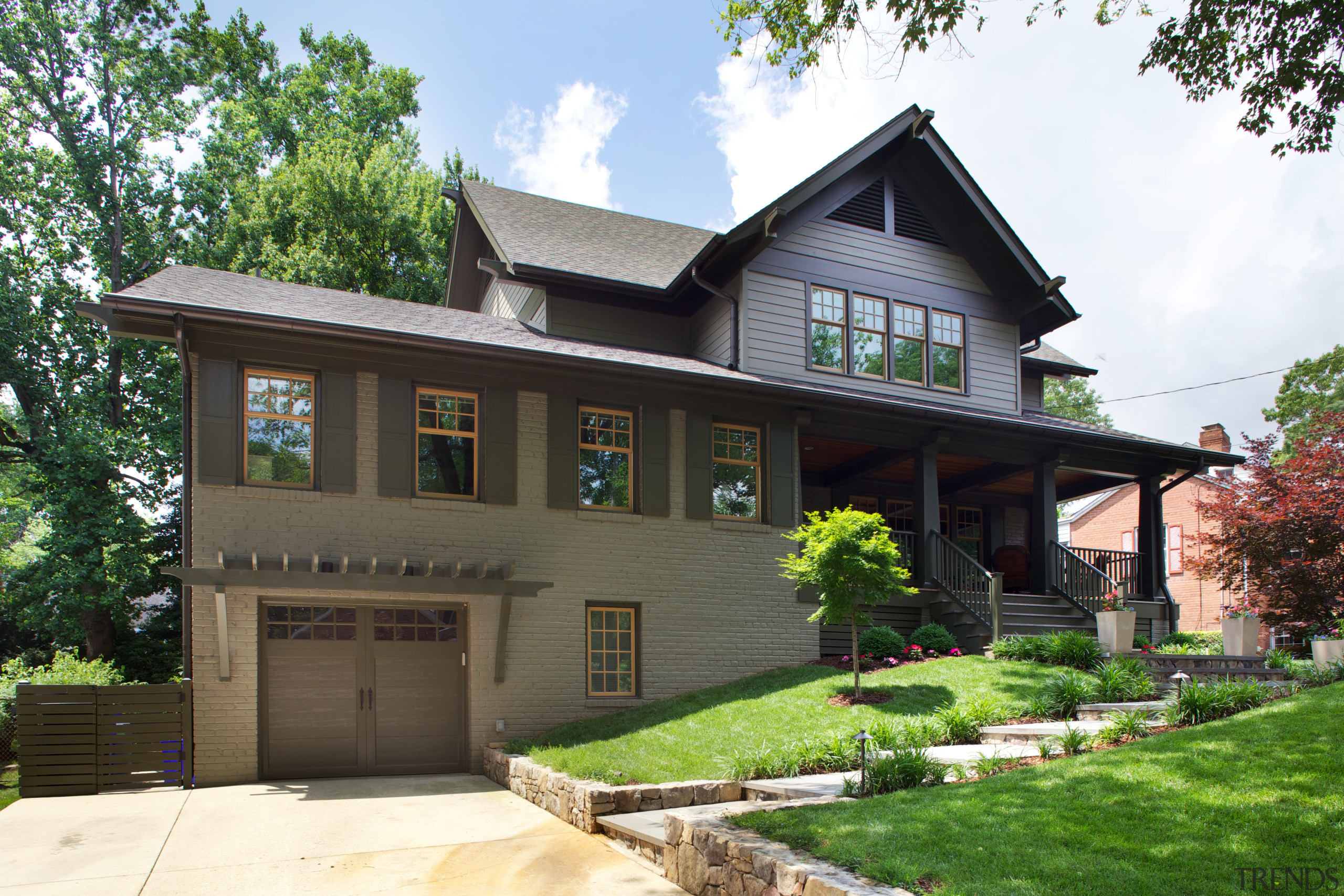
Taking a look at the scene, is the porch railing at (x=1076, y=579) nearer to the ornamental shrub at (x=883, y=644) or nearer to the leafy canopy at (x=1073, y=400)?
the ornamental shrub at (x=883, y=644)

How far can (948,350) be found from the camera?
16609mm

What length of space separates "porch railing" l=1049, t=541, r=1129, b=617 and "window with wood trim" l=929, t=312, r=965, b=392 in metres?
3.45

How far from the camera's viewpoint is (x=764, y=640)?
13.4 metres

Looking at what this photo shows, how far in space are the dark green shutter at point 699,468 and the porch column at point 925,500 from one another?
4068 mm

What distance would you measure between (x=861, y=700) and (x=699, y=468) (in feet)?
14.1

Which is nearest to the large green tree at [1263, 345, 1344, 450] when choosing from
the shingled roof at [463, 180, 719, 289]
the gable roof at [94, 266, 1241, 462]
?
the gable roof at [94, 266, 1241, 462]

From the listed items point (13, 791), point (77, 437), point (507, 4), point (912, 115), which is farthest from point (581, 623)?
point (77, 437)

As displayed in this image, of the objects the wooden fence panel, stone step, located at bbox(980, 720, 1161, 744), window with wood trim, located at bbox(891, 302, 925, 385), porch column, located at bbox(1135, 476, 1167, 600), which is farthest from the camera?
porch column, located at bbox(1135, 476, 1167, 600)

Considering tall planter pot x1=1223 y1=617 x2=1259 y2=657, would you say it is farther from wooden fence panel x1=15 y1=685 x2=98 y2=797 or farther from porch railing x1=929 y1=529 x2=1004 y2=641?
wooden fence panel x1=15 y1=685 x2=98 y2=797

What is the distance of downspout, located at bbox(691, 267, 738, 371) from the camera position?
14641 mm

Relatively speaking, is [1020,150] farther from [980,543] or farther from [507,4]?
[980,543]

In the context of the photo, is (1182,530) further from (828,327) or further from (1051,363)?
(828,327)

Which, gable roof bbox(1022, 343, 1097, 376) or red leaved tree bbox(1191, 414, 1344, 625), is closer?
red leaved tree bbox(1191, 414, 1344, 625)
